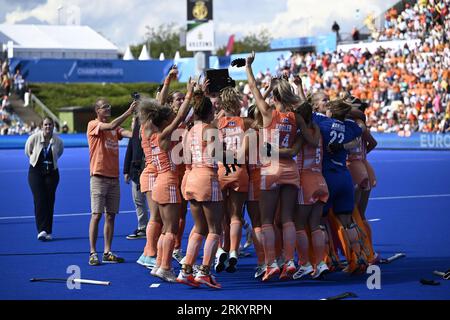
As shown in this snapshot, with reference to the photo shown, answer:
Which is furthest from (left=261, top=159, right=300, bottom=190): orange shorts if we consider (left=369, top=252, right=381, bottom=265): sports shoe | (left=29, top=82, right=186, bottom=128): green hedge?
(left=29, top=82, right=186, bottom=128): green hedge

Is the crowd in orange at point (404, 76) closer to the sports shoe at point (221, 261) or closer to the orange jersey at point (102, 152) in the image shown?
the orange jersey at point (102, 152)

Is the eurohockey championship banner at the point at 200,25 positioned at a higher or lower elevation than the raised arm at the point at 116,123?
higher

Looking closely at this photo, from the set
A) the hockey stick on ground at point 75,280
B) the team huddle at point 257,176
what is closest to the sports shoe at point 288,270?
the team huddle at point 257,176

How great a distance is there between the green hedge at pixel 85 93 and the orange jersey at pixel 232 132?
48349mm

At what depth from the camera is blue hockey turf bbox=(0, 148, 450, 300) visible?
29.6 ft

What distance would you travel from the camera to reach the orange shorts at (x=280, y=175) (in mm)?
9516

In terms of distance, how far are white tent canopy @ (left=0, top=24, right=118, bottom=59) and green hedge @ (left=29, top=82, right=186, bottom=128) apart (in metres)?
12.3

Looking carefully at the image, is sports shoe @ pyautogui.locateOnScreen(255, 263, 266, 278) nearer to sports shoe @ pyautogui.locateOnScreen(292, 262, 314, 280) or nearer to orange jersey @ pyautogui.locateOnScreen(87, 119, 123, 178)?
sports shoe @ pyautogui.locateOnScreen(292, 262, 314, 280)

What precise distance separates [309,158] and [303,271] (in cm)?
125

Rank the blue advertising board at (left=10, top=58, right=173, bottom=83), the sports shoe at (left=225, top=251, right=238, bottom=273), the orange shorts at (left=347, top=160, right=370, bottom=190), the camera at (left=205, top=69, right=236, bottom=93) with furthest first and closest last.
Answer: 1. the blue advertising board at (left=10, top=58, right=173, bottom=83)
2. the orange shorts at (left=347, top=160, right=370, bottom=190)
3. the camera at (left=205, top=69, right=236, bottom=93)
4. the sports shoe at (left=225, top=251, right=238, bottom=273)

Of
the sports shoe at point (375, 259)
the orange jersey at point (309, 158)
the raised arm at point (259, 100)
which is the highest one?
the raised arm at point (259, 100)

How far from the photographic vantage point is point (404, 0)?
51.7 metres
